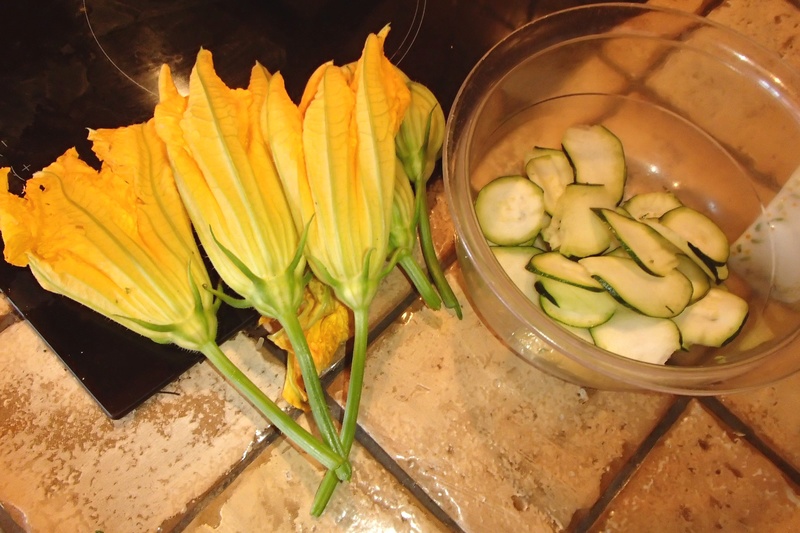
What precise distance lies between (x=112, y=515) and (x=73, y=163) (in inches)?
11.1

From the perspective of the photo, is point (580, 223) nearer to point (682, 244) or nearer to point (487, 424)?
point (682, 244)

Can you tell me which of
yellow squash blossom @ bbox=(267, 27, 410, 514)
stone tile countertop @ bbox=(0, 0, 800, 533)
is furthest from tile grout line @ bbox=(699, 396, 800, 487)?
yellow squash blossom @ bbox=(267, 27, 410, 514)

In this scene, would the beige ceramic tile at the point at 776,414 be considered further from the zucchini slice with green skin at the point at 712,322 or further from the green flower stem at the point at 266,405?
the green flower stem at the point at 266,405

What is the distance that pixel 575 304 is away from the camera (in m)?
0.52

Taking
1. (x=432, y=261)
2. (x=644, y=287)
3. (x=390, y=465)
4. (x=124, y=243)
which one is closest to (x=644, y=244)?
(x=644, y=287)

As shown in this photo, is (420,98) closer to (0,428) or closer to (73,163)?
(73,163)

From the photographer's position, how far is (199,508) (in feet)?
1.72

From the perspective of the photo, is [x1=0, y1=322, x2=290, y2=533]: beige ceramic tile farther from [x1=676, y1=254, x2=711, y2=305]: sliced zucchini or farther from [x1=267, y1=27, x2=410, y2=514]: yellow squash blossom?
[x1=676, y1=254, x2=711, y2=305]: sliced zucchini

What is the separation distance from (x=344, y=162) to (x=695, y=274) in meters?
0.31

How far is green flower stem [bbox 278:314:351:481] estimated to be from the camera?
19.0 inches

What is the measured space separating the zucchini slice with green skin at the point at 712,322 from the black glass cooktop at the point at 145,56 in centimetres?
29

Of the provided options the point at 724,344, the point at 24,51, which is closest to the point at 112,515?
the point at 24,51

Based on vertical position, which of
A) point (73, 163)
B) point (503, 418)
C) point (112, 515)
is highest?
point (73, 163)

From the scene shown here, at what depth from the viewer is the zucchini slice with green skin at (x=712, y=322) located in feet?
1.78
